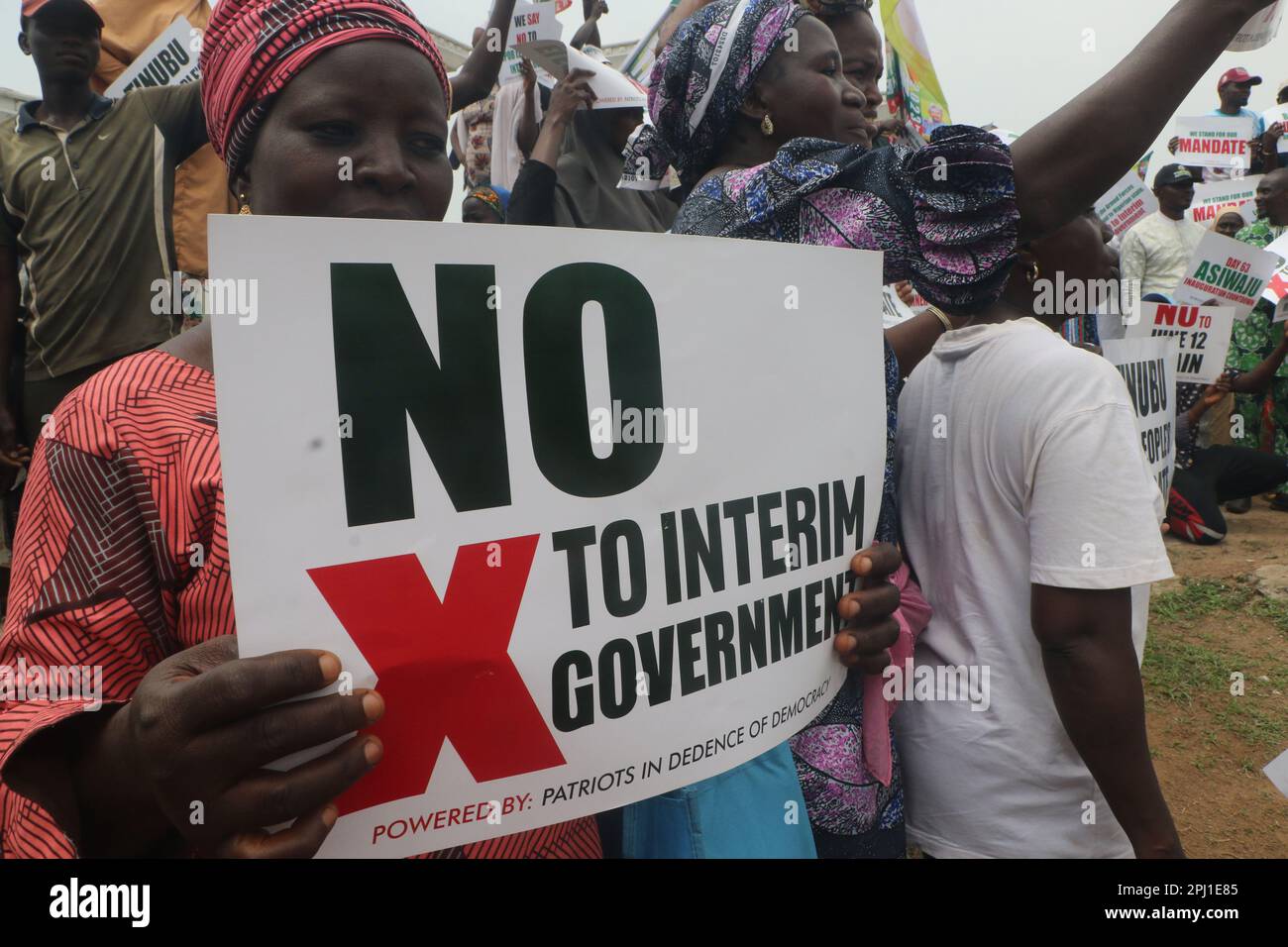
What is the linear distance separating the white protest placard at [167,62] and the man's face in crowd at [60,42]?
16cm

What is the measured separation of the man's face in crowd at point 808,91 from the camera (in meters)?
1.53

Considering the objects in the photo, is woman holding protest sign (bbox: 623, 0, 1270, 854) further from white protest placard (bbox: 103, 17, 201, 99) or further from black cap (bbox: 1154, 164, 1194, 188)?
black cap (bbox: 1154, 164, 1194, 188)

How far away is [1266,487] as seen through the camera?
6.38 meters

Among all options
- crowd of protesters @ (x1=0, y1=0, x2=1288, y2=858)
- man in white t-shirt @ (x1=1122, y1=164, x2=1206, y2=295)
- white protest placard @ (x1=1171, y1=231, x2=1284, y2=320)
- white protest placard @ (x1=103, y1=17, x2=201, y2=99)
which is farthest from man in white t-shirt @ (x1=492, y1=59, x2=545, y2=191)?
man in white t-shirt @ (x1=1122, y1=164, x2=1206, y2=295)

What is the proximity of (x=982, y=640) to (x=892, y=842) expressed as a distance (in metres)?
0.36

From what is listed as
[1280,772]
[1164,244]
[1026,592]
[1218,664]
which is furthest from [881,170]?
[1164,244]

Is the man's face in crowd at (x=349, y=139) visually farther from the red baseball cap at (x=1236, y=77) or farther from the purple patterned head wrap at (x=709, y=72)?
the red baseball cap at (x=1236, y=77)

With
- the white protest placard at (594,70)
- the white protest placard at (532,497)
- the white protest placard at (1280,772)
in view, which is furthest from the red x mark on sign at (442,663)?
the white protest placard at (594,70)

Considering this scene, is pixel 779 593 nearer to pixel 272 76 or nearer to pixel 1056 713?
pixel 1056 713

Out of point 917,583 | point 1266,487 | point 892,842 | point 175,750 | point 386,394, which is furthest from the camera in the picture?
point 1266,487

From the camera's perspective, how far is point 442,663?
921 mm

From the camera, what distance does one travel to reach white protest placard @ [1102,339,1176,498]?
2.32 metres

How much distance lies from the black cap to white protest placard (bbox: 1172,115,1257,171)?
2.42 feet

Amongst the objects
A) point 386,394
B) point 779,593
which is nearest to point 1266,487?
point 779,593
